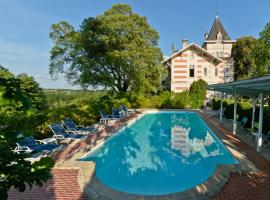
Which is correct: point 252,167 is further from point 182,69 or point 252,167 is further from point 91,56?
point 182,69

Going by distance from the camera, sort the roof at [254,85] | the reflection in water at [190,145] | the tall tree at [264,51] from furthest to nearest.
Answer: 1. the tall tree at [264,51]
2. the reflection in water at [190,145]
3. the roof at [254,85]

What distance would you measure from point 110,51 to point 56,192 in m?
21.7

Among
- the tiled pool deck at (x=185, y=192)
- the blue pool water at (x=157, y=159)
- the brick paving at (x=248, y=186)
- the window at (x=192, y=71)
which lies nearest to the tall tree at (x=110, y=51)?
the window at (x=192, y=71)

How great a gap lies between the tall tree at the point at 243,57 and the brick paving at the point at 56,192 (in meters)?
38.1

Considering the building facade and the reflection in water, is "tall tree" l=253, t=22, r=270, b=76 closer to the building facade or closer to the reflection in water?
the building facade

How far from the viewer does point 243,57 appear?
129 feet

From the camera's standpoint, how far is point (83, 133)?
40.1 ft

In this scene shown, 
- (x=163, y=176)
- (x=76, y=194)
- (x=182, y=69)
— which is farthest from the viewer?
(x=182, y=69)

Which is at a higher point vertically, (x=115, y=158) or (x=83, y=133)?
(x=83, y=133)

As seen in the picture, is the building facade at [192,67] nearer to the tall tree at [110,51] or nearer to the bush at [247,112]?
the tall tree at [110,51]

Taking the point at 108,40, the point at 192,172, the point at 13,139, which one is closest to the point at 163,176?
the point at 192,172

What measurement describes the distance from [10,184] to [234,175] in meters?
6.65

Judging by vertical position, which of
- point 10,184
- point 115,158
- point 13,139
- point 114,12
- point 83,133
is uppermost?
point 114,12

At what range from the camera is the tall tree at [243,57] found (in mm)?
39094
